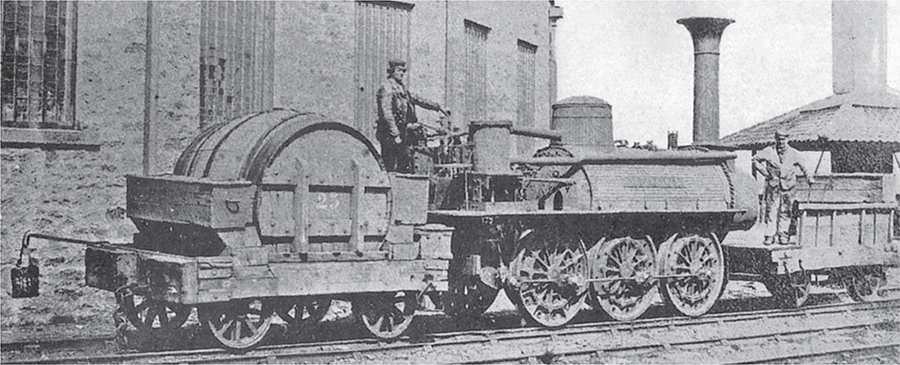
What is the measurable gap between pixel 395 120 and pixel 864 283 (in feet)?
26.1

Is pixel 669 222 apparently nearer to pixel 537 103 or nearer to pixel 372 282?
pixel 372 282

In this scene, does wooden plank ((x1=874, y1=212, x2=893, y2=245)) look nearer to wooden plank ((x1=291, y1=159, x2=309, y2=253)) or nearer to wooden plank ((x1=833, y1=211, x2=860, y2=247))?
wooden plank ((x1=833, y1=211, x2=860, y2=247))

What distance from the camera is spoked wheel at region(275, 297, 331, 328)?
29.6 ft

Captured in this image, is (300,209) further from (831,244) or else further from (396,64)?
(831,244)

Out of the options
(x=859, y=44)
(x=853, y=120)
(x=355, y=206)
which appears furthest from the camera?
(x=853, y=120)

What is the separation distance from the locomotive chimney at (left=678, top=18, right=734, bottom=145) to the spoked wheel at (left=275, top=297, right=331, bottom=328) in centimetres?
1004

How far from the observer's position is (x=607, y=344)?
997 cm

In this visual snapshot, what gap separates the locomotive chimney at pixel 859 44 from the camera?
56.7 ft

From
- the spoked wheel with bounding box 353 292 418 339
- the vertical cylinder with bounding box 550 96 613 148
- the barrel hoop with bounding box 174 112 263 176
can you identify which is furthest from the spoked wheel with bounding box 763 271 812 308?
the barrel hoop with bounding box 174 112 263 176

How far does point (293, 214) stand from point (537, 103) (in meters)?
13.8

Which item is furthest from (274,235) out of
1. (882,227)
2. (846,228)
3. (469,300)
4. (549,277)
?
(882,227)

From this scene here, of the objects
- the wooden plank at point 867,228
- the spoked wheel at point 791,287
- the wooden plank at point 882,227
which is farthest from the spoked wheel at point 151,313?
the wooden plank at point 882,227

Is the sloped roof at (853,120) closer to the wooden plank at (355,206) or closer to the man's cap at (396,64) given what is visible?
the man's cap at (396,64)

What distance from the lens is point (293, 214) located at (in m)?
8.65
